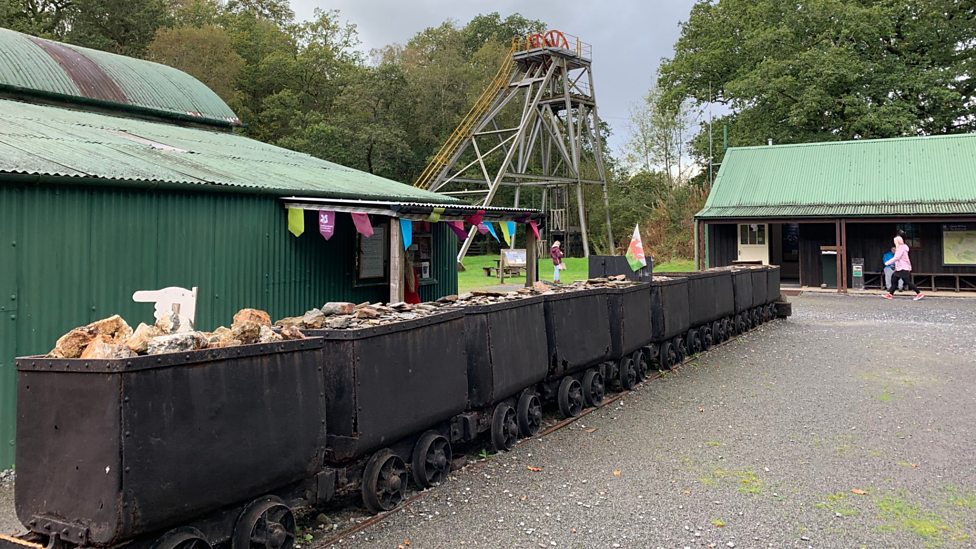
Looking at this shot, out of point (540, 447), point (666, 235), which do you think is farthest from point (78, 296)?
Result: point (666, 235)

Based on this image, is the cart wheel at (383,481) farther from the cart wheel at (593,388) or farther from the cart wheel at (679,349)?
the cart wheel at (679,349)

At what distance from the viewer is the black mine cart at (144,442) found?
3281mm

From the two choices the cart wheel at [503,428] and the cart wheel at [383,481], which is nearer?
the cart wheel at [383,481]

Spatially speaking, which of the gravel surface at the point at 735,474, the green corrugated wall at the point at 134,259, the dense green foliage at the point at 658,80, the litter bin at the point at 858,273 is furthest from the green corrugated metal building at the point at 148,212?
the dense green foliage at the point at 658,80

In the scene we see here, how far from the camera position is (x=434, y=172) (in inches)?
1195

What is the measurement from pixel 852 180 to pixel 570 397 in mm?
21717

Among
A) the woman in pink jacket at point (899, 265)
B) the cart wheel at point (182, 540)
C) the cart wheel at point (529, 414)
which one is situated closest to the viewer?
the cart wheel at point (182, 540)

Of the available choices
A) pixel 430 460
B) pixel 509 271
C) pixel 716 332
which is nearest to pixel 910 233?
pixel 716 332

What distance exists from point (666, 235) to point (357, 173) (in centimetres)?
2335

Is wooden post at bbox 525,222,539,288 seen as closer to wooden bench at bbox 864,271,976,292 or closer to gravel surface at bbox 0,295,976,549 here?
gravel surface at bbox 0,295,976,549

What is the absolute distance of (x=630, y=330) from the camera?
9281mm

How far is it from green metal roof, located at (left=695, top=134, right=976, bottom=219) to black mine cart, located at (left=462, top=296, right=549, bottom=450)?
19463 millimetres

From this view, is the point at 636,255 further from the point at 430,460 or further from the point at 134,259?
the point at 134,259

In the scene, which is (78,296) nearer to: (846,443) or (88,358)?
(88,358)
